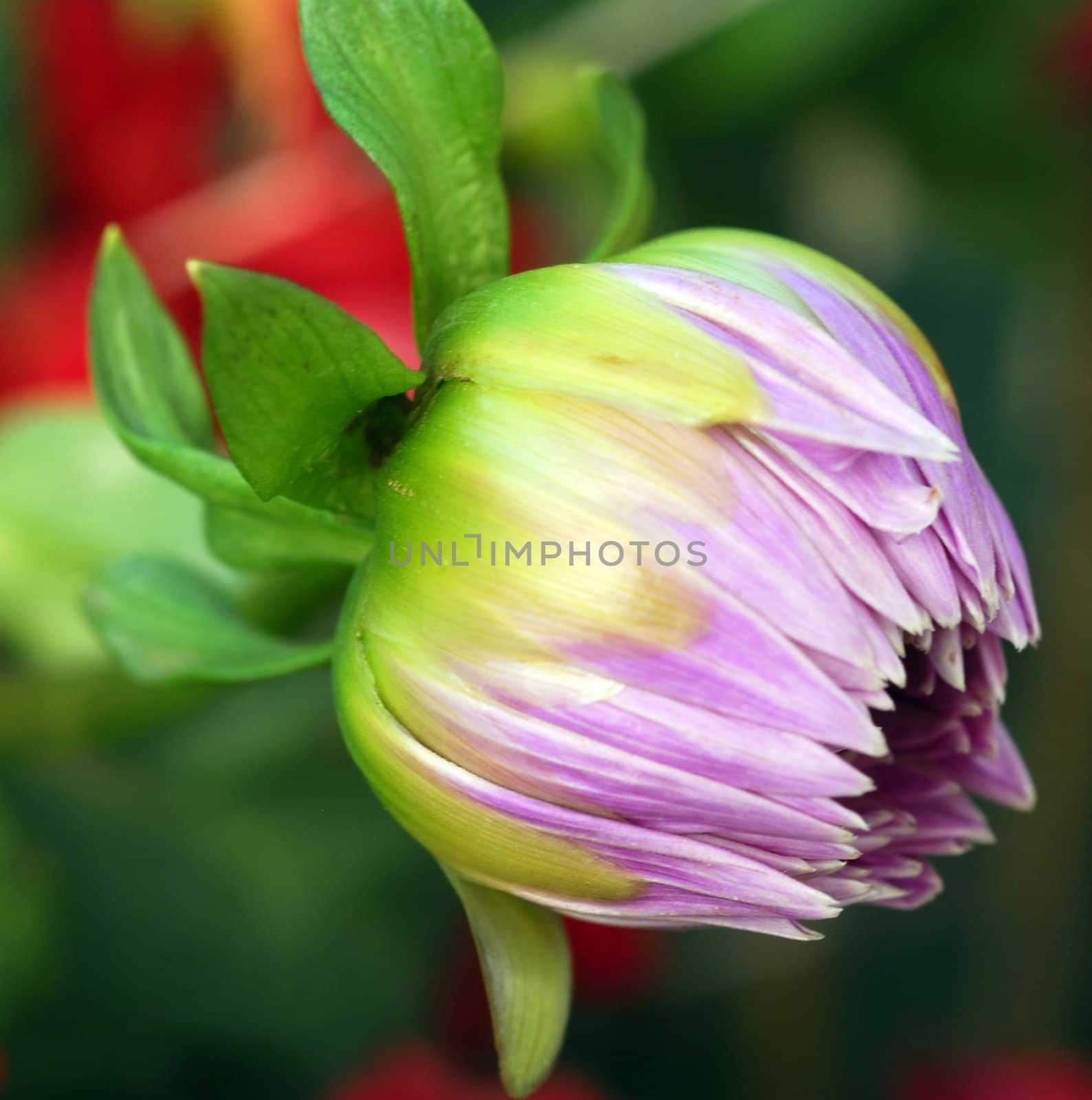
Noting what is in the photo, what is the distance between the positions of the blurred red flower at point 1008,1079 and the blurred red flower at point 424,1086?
Result: 25 cm

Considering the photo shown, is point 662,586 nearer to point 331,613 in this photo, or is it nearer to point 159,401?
point 159,401

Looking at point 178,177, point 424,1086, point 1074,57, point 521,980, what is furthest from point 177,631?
point 1074,57

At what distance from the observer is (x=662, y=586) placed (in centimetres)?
40

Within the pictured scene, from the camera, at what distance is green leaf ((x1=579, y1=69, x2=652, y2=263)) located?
0.55 metres

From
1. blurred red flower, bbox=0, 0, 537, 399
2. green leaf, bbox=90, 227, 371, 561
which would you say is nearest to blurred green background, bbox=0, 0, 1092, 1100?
blurred red flower, bbox=0, 0, 537, 399

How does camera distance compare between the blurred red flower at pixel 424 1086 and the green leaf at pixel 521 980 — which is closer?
the green leaf at pixel 521 980

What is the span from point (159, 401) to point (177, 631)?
0.08 m

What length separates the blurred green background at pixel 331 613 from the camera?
0.86m

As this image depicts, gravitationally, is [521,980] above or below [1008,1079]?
above

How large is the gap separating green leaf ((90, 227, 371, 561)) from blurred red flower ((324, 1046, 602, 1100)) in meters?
0.38

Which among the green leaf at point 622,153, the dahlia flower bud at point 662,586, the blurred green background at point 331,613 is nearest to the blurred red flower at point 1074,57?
the blurred green background at point 331,613

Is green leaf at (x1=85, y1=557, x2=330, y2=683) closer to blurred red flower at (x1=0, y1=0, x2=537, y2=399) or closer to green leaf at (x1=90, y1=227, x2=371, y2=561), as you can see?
green leaf at (x1=90, y1=227, x2=371, y2=561)

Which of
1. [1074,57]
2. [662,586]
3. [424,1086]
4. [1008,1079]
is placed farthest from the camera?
[1074,57]

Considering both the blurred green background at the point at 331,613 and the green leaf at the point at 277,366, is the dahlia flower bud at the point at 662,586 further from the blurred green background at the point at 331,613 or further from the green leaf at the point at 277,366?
the blurred green background at the point at 331,613
